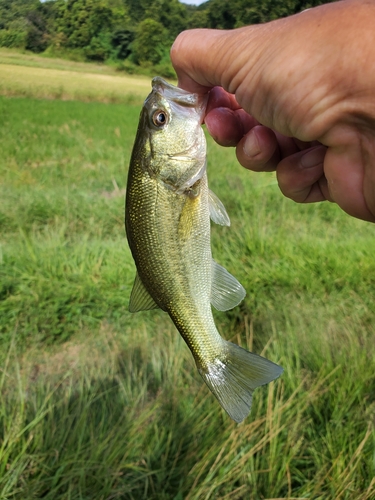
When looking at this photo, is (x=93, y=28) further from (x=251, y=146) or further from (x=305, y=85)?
(x=305, y=85)

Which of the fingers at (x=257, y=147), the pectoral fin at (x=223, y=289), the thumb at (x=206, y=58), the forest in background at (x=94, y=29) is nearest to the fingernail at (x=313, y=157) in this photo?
the fingers at (x=257, y=147)

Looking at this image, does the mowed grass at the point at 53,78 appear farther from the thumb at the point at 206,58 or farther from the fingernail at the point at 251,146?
the fingernail at the point at 251,146

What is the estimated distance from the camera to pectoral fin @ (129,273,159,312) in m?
1.42

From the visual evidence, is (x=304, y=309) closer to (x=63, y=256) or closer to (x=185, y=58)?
(x=63, y=256)

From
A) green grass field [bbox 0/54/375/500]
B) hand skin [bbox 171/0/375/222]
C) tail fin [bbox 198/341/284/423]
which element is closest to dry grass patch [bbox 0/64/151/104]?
green grass field [bbox 0/54/375/500]

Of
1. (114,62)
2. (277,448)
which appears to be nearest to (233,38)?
(277,448)

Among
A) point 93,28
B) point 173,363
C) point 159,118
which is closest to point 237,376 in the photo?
point 159,118

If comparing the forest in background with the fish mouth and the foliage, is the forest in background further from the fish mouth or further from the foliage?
the fish mouth

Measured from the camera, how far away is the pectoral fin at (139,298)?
1.42 m

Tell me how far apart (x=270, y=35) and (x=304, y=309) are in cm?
289

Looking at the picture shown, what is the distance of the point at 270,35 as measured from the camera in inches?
53.9

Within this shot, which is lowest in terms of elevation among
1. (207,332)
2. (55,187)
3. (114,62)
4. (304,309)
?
(55,187)

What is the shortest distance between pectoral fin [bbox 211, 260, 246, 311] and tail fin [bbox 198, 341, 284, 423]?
0.47 feet

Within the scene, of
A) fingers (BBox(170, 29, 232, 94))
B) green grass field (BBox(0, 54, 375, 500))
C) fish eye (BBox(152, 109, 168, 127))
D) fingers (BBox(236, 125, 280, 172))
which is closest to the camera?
fish eye (BBox(152, 109, 168, 127))
